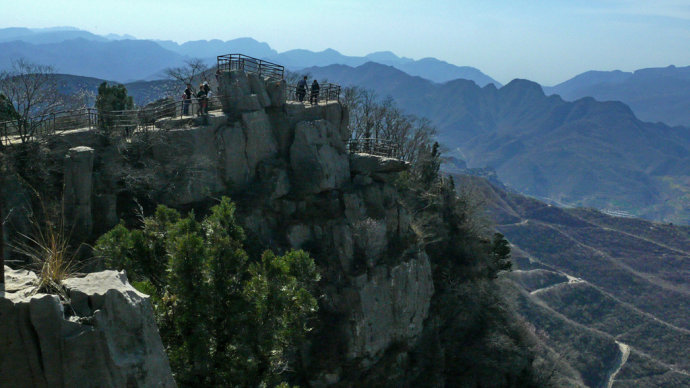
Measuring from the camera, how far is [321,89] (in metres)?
37.2

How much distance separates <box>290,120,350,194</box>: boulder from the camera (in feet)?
104

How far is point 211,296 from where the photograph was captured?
13.2 m

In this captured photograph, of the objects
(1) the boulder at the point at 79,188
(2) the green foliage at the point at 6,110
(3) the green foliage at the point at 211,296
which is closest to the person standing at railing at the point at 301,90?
(1) the boulder at the point at 79,188

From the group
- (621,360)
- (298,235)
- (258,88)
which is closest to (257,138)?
(258,88)

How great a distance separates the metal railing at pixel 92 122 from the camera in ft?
80.2

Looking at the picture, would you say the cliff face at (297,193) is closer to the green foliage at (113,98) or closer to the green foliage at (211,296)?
the green foliage at (113,98)

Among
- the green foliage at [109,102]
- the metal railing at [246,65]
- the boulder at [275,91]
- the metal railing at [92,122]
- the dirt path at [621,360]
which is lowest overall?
the dirt path at [621,360]

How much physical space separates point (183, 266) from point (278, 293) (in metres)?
2.91

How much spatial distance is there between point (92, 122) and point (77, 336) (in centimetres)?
2336

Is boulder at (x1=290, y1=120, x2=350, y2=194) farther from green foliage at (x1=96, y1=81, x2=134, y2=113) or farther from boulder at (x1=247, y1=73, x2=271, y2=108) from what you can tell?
green foliage at (x1=96, y1=81, x2=134, y2=113)

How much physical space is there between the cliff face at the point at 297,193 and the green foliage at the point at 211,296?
11932 millimetres

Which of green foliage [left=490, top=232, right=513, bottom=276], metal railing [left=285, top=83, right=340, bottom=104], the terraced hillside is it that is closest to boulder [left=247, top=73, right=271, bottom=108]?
metal railing [left=285, top=83, right=340, bottom=104]

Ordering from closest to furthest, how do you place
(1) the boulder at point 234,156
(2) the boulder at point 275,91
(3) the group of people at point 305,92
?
(1) the boulder at point 234,156 → (2) the boulder at point 275,91 → (3) the group of people at point 305,92

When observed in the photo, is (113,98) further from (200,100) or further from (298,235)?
(298,235)
